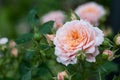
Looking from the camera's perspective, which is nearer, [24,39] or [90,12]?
[24,39]

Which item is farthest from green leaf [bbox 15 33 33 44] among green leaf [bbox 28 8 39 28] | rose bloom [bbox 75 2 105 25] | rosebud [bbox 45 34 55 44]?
rose bloom [bbox 75 2 105 25]

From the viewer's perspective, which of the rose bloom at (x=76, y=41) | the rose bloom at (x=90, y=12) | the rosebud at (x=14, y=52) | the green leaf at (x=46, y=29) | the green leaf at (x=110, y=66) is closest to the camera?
the rose bloom at (x=76, y=41)

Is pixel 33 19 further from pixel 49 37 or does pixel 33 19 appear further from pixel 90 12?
pixel 90 12

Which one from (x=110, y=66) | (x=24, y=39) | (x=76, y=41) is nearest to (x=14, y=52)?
(x=24, y=39)

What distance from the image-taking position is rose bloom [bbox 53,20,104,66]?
1092 millimetres

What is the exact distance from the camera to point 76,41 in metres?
1.11

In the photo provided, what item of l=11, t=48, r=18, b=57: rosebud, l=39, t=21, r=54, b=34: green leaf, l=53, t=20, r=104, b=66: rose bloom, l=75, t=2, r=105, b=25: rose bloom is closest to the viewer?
l=53, t=20, r=104, b=66: rose bloom

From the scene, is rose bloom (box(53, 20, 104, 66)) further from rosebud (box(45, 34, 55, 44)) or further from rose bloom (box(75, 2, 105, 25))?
rose bloom (box(75, 2, 105, 25))

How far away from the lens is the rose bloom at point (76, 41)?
109 cm

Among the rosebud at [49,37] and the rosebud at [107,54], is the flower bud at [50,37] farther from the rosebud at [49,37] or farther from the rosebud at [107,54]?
the rosebud at [107,54]

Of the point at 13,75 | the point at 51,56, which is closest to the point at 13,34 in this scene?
the point at 13,75

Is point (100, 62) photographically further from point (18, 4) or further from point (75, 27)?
point (18, 4)

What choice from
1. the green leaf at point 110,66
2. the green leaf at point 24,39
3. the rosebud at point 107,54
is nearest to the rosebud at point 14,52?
the green leaf at point 24,39

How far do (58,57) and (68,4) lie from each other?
1.69 m
